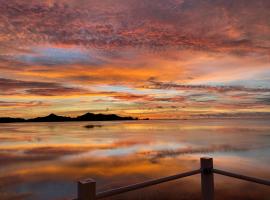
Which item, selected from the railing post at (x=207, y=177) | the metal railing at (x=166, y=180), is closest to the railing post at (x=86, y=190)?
the metal railing at (x=166, y=180)

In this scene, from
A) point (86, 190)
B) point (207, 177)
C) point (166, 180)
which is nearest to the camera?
point (86, 190)

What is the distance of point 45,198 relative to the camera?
453 inches

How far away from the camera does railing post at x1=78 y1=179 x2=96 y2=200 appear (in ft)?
7.79

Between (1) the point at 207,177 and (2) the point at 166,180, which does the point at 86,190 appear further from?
(1) the point at 207,177

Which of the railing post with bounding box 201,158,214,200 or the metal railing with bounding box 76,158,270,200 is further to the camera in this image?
the railing post with bounding box 201,158,214,200

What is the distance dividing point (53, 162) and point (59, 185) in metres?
8.53

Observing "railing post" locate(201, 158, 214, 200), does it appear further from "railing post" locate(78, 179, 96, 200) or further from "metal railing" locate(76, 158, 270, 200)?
"railing post" locate(78, 179, 96, 200)

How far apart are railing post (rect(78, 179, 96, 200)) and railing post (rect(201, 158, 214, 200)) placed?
5.26 ft

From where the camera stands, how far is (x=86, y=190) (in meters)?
2.38

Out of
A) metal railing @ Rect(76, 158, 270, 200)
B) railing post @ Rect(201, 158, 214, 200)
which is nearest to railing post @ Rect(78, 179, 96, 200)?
metal railing @ Rect(76, 158, 270, 200)

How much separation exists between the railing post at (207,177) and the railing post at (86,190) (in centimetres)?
160

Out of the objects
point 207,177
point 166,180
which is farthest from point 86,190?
point 207,177

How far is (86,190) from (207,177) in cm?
174

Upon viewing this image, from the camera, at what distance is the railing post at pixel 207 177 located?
11.6 feet
